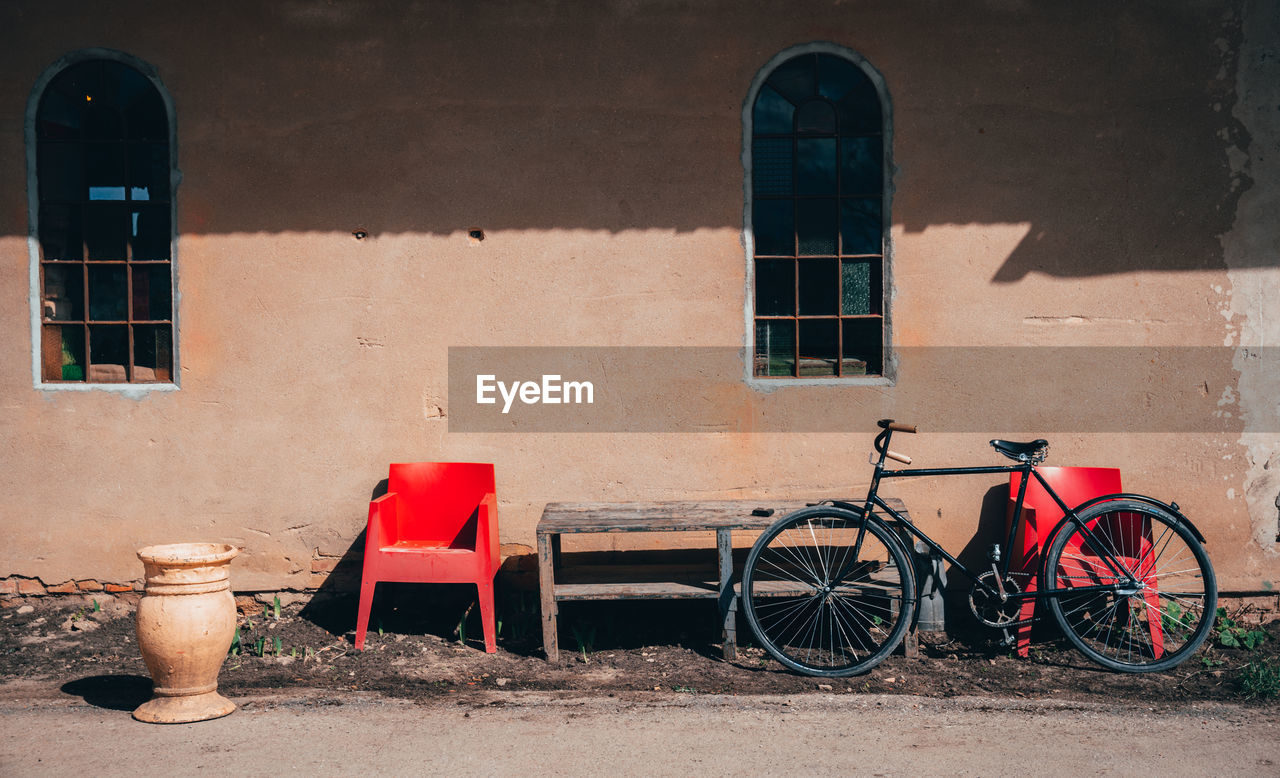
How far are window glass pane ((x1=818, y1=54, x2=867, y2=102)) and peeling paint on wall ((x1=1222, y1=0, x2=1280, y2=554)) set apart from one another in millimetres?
2207

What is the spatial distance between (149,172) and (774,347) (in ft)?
13.1

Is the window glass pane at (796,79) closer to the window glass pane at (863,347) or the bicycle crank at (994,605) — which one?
the window glass pane at (863,347)

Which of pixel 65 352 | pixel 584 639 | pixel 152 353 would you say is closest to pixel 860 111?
pixel 584 639

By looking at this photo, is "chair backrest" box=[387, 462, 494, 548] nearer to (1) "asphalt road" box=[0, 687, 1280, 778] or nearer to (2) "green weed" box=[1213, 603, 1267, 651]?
(1) "asphalt road" box=[0, 687, 1280, 778]

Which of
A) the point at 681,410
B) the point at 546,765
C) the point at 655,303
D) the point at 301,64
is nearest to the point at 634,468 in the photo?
the point at 681,410

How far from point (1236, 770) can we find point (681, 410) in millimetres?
3232


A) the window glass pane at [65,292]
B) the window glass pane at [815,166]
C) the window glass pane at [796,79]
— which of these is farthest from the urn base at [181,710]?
the window glass pane at [796,79]

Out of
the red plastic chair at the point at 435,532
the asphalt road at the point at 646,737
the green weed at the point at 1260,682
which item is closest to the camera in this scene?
the asphalt road at the point at 646,737

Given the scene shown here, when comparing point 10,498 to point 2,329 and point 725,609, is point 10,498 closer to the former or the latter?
point 2,329

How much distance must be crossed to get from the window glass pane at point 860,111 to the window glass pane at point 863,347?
116 cm

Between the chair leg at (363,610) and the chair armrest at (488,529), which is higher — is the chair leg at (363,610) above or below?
below

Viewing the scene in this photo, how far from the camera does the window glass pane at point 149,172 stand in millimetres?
5887

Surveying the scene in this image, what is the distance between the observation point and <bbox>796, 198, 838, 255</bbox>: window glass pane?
584cm

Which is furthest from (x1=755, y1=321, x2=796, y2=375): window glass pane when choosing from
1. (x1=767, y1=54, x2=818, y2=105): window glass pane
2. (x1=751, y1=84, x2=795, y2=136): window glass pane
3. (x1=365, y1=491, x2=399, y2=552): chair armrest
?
(x1=365, y1=491, x2=399, y2=552): chair armrest
